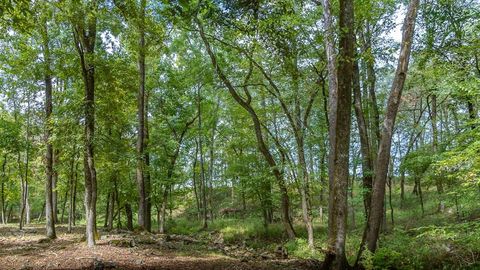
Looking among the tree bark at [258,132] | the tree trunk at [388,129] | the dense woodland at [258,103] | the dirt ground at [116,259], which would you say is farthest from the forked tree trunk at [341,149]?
the tree bark at [258,132]

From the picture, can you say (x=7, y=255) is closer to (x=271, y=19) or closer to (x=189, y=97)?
(x=271, y=19)

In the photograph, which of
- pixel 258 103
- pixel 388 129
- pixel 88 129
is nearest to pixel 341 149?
pixel 388 129

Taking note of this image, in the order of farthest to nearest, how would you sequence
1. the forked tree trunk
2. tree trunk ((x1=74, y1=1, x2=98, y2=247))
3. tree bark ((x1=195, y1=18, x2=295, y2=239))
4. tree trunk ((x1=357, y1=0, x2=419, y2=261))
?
tree bark ((x1=195, y1=18, x2=295, y2=239)) < tree trunk ((x1=74, y1=1, x2=98, y2=247)) < tree trunk ((x1=357, y1=0, x2=419, y2=261)) < the forked tree trunk

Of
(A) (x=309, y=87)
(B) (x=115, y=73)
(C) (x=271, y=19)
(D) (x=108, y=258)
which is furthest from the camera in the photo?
(A) (x=309, y=87)

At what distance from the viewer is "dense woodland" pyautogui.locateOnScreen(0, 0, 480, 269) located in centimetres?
742

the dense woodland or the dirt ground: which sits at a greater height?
the dense woodland

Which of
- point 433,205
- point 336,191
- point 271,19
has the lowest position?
point 433,205

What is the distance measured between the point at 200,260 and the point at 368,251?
437cm

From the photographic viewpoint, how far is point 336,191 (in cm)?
728

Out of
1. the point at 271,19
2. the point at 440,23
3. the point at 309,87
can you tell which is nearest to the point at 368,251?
the point at 271,19

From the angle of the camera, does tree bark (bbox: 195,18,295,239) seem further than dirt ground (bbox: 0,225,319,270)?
Yes

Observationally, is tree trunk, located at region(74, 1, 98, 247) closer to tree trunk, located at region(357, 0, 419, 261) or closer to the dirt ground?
the dirt ground

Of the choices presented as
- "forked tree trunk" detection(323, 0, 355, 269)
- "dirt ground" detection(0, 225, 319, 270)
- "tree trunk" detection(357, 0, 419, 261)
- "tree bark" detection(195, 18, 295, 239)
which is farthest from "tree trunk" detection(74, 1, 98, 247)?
"tree trunk" detection(357, 0, 419, 261)

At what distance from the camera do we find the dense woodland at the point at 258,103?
24.3 feet
